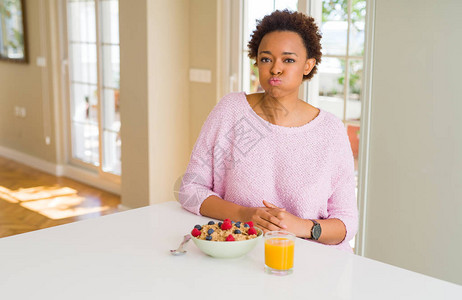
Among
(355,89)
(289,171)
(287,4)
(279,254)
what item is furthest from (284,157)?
(287,4)

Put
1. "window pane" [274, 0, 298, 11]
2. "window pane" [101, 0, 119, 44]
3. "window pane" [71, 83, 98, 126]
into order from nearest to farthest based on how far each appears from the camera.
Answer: "window pane" [274, 0, 298, 11], "window pane" [101, 0, 119, 44], "window pane" [71, 83, 98, 126]

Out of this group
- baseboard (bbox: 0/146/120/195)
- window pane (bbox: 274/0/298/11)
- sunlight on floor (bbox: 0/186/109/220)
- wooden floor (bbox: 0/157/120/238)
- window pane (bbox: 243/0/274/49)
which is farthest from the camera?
baseboard (bbox: 0/146/120/195)

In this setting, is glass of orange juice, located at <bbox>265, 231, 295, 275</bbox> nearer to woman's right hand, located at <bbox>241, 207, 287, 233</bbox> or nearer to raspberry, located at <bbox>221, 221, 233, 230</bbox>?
raspberry, located at <bbox>221, 221, 233, 230</bbox>

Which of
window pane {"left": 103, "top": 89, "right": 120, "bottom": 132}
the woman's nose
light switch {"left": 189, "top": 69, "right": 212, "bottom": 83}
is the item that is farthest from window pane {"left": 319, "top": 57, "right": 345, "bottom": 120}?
window pane {"left": 103, "top": 89, "right": 120, "bottom": 132}

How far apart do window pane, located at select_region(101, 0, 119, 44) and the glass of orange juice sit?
376 centimetres

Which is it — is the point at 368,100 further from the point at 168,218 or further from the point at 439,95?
the point at 168,218

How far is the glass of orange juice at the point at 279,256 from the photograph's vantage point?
4.30 feet

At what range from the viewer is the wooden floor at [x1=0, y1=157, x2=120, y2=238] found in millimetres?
4195

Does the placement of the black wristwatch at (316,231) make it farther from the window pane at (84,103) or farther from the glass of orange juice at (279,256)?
the window pane at (84,103)

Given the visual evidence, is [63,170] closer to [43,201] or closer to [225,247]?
[43,201]

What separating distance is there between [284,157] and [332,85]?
1.54 metres

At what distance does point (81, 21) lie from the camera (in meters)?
5.20

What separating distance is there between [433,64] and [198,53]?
190 cm

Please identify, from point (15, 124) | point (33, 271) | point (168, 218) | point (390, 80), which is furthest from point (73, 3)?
point (33, 271)
